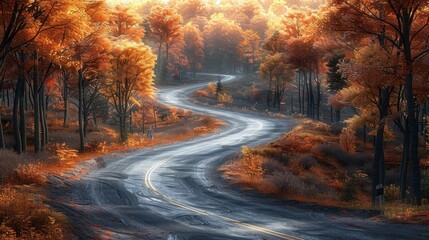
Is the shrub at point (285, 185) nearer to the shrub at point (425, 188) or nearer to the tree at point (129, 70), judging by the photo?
the shrub at point (425, 188)

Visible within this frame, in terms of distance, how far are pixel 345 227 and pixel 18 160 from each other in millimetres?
13631

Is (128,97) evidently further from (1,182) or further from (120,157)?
(1,182)

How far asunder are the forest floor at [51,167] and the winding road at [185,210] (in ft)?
2.86

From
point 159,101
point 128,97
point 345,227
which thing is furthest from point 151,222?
point 159,101

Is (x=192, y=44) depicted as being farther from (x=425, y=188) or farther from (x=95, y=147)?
(x=425, y=188)

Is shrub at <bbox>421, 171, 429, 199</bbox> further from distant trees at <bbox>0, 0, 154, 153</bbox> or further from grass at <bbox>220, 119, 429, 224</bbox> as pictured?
distant trees at <bbox>0, 0, 154, 153</bbox>

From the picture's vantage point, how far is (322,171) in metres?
30.3

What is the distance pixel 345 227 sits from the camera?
12711 millimetres

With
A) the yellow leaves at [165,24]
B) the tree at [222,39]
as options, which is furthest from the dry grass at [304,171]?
the tree at [222,39]

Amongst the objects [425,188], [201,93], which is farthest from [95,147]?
[201,93]

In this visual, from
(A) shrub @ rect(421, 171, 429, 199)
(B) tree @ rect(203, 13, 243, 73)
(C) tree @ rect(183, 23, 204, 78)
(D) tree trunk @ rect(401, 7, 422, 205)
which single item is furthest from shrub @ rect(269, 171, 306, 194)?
(B) tree @ rect(203, 13, 243, 73)

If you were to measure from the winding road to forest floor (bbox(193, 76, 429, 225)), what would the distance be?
883 millimetres

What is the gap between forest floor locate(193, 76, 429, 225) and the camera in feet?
56.3

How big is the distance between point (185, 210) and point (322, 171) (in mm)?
16818
